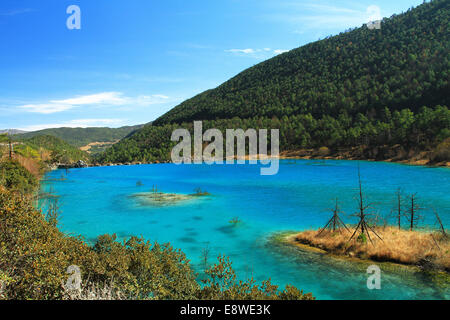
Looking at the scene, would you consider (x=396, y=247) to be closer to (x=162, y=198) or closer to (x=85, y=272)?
(x=85, y=272)

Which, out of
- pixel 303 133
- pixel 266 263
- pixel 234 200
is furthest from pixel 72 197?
pixel 303 133

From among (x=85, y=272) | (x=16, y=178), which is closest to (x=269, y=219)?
(x=85, y=272)

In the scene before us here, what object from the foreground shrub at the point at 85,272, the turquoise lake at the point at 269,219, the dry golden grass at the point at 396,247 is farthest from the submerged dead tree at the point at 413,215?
the foreground shrub at the point at 85,272

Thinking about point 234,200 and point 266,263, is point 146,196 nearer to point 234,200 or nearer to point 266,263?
point 234,200

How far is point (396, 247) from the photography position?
771 inches

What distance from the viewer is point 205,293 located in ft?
38.1

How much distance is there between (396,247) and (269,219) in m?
15.8

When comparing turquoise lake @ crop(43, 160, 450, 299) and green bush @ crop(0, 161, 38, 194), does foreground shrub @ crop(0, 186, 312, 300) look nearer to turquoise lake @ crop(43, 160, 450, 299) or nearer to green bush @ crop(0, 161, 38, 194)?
turquoise lake @ crop(43, 160, 450, 299)

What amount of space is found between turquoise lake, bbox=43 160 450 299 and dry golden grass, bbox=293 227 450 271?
4.90 feet

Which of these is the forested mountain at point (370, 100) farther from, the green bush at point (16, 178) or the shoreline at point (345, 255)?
the green bush at point (16, 178)

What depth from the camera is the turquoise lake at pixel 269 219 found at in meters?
17.0

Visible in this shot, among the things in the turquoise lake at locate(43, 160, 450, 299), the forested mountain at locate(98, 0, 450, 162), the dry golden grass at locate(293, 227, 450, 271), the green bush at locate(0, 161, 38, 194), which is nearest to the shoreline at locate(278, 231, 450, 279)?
the dry golden grass at locate(293, 227, 450, 271)

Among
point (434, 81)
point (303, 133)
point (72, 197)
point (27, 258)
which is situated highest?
point (434, 81)
